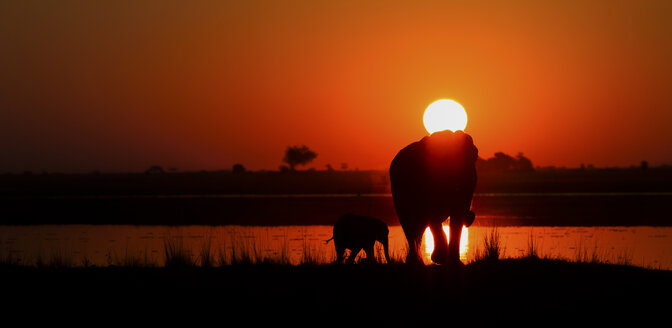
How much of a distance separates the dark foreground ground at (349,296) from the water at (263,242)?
4058 mm

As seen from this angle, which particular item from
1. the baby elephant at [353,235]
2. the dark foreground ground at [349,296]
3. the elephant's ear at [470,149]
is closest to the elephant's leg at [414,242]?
the dark foreground ground at [349,296]

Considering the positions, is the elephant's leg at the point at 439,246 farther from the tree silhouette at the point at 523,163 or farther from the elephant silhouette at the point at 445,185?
the tree silhouette at the point at 523,163

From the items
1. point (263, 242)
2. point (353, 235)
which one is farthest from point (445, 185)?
point (263, 242)

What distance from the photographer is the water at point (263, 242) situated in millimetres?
15158

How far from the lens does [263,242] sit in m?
19.2

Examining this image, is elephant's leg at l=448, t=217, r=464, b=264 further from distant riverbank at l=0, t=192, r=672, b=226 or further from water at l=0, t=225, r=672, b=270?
distant riverbank at l=0, t=192, r=672, b=226

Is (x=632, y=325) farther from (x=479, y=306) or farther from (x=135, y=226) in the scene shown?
(x=135, y=226)

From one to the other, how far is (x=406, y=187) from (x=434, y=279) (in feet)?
6.95

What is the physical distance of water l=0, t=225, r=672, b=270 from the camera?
15158 millimetres

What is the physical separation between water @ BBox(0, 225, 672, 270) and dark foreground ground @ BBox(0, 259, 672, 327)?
4.06 meters

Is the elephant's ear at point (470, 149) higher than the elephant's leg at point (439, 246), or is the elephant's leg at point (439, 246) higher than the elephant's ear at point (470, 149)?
the elephant's ear at point (470, 149)

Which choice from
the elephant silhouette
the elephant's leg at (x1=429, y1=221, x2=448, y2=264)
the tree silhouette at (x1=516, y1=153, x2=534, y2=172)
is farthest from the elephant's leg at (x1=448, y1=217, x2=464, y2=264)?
the tree silhouette at (x1=516, y1=153, x2=534, y2=172)

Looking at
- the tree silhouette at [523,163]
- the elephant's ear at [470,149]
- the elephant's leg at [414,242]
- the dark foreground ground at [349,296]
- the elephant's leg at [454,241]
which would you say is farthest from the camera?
the tree silhouette at [523,163]

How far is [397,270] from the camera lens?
32.3 feet
